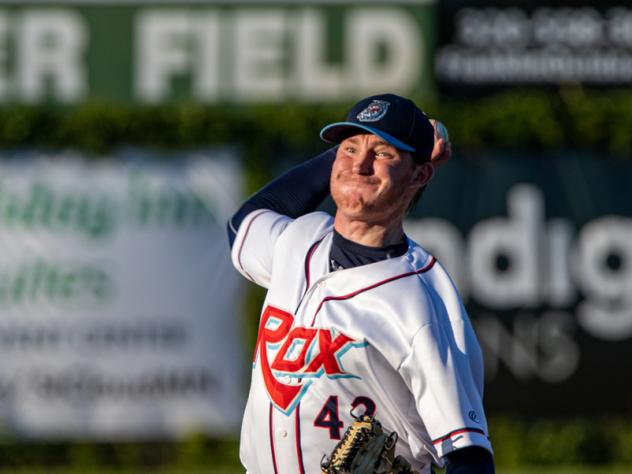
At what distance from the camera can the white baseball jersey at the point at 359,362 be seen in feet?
13.0

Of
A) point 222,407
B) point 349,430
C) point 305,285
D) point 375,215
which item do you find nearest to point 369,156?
point 375,215

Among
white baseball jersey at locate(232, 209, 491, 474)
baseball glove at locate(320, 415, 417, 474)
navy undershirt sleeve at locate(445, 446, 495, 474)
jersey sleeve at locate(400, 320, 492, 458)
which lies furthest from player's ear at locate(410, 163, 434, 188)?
navy undershirt sleeve at locate(445, 446, 495, 474)

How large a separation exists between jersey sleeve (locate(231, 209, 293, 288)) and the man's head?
490mm

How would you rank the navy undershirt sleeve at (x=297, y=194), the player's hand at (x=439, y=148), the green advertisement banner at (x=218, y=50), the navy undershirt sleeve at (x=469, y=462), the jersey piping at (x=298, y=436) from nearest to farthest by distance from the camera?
the navy undershirt sleeve at (x=469, y=462) → the jersey piping at (x=298, y=436) → the player's hand at (x=439, y=148) → the navy undershirt sleeve at (x=297, y=194) → the green advertisement banner at (x=218, y=50)

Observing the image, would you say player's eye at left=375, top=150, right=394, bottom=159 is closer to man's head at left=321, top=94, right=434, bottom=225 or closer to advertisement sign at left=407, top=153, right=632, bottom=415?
man's head at left=321, top=94, right=434, bottom=225

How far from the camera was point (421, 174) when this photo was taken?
14.2 ft

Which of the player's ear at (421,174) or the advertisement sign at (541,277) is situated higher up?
the player's ear at (421,174)

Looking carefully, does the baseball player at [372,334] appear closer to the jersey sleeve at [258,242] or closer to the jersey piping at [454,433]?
the jersey piping at [454,433]

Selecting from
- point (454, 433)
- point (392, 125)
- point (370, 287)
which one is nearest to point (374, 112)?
point (392, 125)

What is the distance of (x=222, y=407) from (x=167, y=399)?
483 millimetres

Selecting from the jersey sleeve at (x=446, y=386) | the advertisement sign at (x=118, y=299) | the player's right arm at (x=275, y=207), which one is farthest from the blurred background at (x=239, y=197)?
the jersey sleeve at (x=446, y=386)

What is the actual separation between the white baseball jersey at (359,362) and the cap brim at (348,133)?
37 centimetres

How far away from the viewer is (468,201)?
469 inches

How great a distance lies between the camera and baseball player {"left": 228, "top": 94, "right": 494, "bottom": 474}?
398cm
